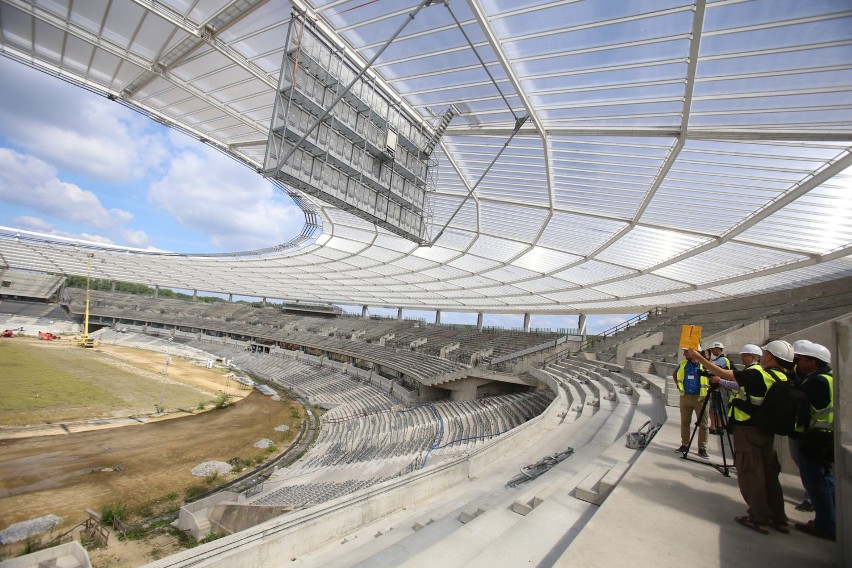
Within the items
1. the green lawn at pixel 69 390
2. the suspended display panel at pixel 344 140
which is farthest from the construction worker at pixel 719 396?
the green lawn at pixel 69 390

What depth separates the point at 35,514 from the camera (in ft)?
43.4

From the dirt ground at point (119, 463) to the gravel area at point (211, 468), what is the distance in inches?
14.3

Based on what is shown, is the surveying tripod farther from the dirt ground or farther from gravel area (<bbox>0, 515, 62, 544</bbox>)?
gravel area (<bbox>0, 515, 62, 544</bbox>)

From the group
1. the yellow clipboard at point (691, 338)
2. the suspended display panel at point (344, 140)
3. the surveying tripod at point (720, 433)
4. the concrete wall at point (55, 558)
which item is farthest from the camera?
the suspended display panel at point (344, 140)

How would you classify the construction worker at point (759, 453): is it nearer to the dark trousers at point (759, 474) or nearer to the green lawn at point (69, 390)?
the dark trousers at point (759, 474)

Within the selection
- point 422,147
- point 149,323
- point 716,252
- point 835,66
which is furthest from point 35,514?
point 149,323

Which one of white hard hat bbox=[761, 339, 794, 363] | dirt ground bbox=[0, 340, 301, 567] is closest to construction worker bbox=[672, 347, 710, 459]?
white hard hat bbox=[761, 339, 794, 363]

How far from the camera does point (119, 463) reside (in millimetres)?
18250

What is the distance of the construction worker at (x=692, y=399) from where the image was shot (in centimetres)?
563

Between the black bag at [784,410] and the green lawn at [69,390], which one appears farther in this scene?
the green lawn at [69,390]

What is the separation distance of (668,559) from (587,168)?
12954 mm

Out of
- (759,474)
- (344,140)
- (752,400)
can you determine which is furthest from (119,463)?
(752,400)

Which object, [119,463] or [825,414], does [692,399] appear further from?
[119,463]

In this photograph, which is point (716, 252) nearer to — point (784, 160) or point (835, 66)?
point (784, 160)
